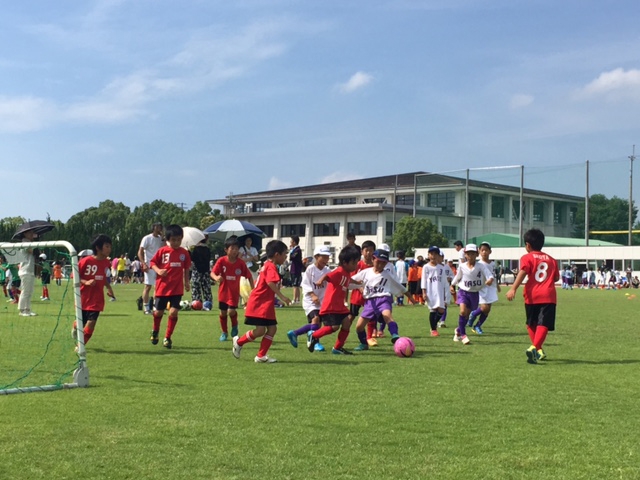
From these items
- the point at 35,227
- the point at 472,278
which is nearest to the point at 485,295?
the point at 472,278

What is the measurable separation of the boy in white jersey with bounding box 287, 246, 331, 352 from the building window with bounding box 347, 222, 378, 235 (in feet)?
225

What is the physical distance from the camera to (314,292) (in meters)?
12.5

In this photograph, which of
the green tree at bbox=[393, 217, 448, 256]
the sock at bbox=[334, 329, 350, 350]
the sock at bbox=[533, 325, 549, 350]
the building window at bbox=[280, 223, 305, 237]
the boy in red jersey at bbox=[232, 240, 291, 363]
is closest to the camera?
the boy in red jersey at bbox=[232, 240, 291, 363]

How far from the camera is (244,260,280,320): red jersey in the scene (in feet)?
33.6

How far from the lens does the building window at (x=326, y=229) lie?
8388 centimetres

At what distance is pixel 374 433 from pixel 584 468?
5.31ft

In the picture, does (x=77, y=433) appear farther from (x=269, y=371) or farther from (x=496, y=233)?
(x=496, y=233)

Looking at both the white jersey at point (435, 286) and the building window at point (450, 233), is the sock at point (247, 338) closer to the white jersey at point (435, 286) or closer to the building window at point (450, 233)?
the white jersey at point (435, 286)

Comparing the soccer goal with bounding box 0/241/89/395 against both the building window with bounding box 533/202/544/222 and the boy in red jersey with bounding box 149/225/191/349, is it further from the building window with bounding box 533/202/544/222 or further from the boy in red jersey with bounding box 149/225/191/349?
the building window with bounding box 533/202/544/222

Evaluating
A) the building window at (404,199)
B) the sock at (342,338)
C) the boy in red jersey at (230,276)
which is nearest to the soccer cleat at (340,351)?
the sock at (342,338)

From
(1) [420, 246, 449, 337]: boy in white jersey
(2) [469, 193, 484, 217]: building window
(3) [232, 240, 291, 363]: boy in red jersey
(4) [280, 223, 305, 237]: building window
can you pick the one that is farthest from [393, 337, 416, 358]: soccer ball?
(4) [280, 223, 305, 237]: building window

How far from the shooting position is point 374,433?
6.03 metres

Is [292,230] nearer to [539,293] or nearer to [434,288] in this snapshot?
[434,288]

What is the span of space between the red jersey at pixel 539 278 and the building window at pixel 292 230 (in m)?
74.9
